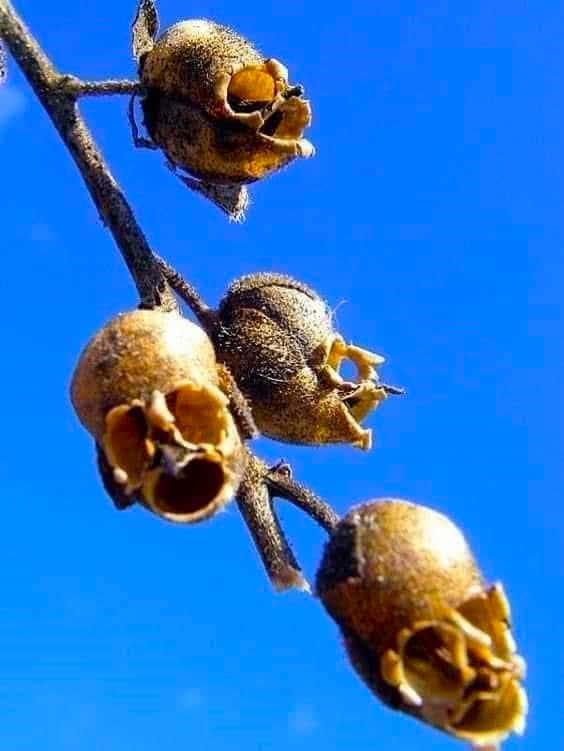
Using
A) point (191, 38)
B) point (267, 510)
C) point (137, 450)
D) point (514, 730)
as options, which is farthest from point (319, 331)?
point (514, 730)

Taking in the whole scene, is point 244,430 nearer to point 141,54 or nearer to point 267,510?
point 267,510

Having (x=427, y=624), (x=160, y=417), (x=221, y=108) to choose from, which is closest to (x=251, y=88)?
(x=221, y=108)

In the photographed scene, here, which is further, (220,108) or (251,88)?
(251,88)

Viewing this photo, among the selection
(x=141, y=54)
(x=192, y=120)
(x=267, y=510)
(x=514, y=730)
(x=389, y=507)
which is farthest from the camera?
(x=141, y=54)

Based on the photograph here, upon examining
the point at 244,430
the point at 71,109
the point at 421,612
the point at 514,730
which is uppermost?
the point at 71,109

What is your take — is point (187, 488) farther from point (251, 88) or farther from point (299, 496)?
point (251, 88)

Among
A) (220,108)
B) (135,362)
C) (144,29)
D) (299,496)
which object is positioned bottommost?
(135,362)

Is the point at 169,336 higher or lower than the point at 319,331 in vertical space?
lower

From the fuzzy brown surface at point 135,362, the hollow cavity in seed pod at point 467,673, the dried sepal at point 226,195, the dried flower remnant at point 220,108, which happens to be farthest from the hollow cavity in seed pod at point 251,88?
the hollow cavity in seed pod at point 467,673
